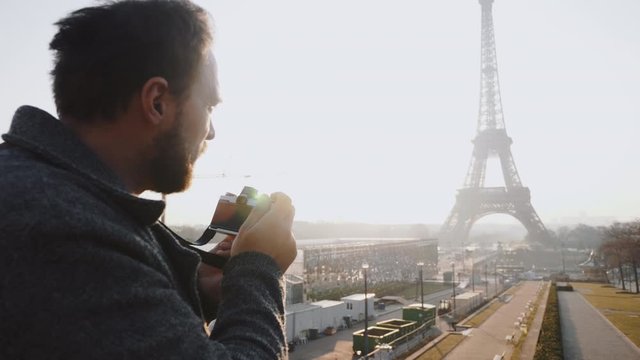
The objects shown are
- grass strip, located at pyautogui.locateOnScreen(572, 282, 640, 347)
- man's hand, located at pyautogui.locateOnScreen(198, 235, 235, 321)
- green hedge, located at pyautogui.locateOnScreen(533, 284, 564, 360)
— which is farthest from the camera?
grass strip, located at pyautogui.locateOnScreen(572, 282, 640, 347)

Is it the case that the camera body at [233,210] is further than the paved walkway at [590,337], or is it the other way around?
the paved walkway at [590,337]

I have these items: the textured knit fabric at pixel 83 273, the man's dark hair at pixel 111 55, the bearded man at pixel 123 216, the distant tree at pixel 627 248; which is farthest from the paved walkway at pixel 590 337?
the man's dark hair at pixel 111 55

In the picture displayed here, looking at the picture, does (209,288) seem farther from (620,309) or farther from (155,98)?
(620,309)

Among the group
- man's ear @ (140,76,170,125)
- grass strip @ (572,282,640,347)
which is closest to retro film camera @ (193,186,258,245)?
man's ear @ (140,76,170,125)

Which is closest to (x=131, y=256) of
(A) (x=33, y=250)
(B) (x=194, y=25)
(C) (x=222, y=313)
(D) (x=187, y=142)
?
(A) (x=33, y=250)

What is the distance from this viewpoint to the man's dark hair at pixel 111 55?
128 cm

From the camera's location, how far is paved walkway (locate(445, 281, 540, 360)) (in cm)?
1929

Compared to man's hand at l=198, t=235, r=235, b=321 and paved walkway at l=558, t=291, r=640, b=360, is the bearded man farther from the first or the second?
paved walkway at l=558, t=291, r=640, b=360

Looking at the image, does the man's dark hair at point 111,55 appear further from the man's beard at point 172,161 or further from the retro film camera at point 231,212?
the retro film camera at point 231,212

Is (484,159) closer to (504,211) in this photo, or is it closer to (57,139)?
(504,211)

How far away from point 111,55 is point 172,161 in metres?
0.36

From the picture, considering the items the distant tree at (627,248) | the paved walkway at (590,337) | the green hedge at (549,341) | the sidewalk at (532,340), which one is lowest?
the paved walkway at (590,337)

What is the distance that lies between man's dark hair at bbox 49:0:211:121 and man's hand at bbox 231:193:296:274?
0.51 meters

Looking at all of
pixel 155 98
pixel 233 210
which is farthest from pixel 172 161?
pixel 233 210
